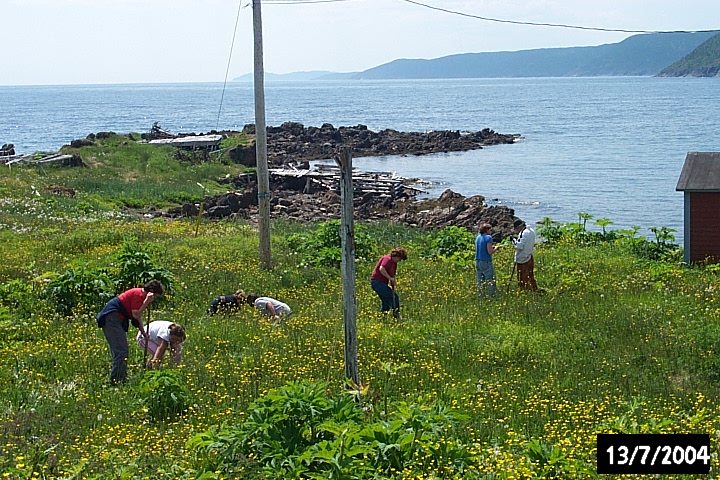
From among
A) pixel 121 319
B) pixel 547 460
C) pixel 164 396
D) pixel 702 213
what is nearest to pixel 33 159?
pixel 702 213

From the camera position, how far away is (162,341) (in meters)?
12.5

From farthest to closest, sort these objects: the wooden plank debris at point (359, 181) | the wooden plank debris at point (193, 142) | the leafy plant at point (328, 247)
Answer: the wooden plank debris at point (193, 142) → the wooden plank debris at point (359, 181) → the leafy plant at point (328, 247)

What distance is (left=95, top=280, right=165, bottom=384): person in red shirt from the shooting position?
11797 millimetres

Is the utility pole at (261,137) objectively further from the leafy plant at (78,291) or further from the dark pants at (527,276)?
the dark pants at (527,276)

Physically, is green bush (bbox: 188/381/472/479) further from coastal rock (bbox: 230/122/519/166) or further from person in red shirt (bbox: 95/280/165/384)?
coastal rock (bbox: 230/122/519/166)

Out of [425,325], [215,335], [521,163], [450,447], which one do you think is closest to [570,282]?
[425,325]

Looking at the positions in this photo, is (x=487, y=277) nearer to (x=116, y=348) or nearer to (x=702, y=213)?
(x=702, y=213)

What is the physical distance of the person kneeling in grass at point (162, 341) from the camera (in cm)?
1240

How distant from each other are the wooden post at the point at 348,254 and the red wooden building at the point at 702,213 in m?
13.1

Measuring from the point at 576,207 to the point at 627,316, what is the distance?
26369 mm

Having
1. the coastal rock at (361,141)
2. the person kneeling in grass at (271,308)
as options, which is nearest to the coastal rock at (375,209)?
the person kneeling in grass at (271,308)

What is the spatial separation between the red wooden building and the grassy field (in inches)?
25.7

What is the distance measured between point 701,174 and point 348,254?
13764mm

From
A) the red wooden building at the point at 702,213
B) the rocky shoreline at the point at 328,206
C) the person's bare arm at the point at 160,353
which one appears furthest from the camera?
the rocky shoreline at the point at 328,206
